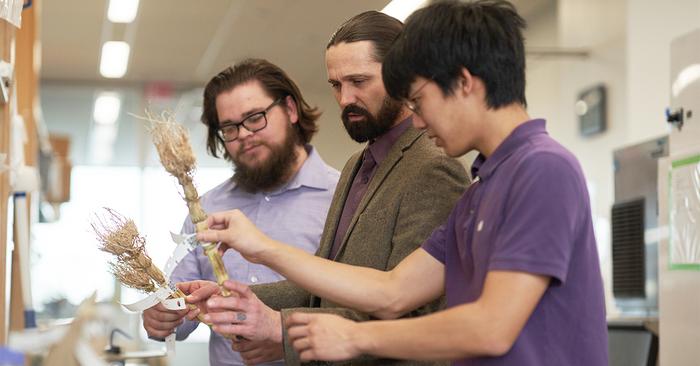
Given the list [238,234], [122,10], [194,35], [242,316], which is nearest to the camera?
[238,234]

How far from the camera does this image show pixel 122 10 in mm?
5410

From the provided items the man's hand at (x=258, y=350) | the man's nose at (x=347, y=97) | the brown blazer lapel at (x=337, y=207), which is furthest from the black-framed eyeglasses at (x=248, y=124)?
the man's hand at (x=258, y=350)

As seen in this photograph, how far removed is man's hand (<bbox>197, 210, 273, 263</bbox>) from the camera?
1.57 m

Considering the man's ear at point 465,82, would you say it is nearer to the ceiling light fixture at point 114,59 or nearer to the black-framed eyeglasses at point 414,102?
the black-framed eyeglasses at point 414,102

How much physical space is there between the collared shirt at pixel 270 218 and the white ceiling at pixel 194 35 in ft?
1.50

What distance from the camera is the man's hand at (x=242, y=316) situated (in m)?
1.69

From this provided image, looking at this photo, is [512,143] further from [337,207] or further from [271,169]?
[271,169]

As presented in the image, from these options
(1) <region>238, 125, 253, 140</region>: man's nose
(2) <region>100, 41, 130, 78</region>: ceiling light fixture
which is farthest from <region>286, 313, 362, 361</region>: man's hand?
(2) <region>100, 41, 130, 78</region>: ceiling light fixture

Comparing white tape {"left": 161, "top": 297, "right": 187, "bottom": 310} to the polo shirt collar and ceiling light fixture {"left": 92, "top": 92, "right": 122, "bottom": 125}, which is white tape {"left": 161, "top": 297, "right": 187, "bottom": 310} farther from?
ceiling light fixture {"left": 92, "top": 92, "right": 122, "bottom": 125}

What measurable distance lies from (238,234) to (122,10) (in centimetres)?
410

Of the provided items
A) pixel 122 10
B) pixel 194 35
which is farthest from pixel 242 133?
pixel 122 10

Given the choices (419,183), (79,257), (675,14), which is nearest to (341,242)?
(419,183)

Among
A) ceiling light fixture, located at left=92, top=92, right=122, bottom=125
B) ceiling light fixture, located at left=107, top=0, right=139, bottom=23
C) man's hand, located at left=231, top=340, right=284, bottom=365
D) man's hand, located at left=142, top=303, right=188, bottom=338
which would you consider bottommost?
man's hand, located at left=231, top=340, right=284, bottom=365

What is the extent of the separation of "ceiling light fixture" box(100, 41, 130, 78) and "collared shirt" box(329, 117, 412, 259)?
14.1 feet
